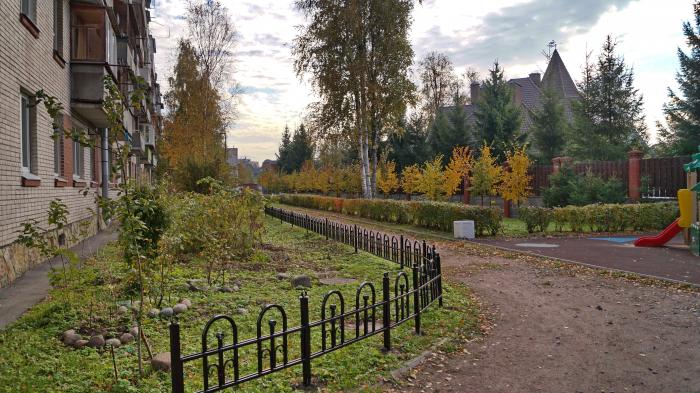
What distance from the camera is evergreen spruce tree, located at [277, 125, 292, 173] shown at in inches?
2798

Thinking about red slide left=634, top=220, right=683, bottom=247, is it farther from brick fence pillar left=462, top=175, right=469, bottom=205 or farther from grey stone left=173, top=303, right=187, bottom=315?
brick fence pillar left=462, top=175, right=469, bottom=205

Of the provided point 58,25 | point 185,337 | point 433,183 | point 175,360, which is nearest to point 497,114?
point 433,183

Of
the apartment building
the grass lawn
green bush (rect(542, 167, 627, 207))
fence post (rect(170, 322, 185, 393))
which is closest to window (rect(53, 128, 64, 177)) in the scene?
the apartment building

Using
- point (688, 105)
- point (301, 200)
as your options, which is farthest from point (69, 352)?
point (301, 200)

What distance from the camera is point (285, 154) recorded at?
237ft

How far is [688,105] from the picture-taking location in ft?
81.4

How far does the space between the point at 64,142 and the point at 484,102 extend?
27325 millimetres

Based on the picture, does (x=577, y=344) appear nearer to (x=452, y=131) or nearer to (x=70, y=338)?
(x=70, y=338)

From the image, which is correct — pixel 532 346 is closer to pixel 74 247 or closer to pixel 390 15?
pixel 74 247

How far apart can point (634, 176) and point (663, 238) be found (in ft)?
31.6

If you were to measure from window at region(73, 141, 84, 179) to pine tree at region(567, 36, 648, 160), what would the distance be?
26.7 m

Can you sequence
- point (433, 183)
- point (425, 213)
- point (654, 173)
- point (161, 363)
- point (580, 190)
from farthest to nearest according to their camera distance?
point (433, 183) < point (580, 190) < point (654, 173) < point (425, 213) < point (161, 363)

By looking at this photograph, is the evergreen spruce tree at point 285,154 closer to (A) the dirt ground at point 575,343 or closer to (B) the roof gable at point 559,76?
(B) the roof gable at point 559,76

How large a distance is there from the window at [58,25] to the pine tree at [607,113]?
27.5 m
